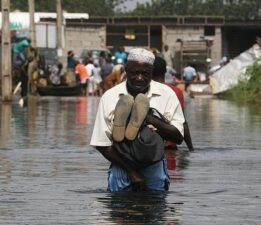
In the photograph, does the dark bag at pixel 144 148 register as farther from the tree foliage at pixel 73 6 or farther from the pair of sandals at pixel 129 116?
the tree foliage at pixel 73 6

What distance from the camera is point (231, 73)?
4378 cm

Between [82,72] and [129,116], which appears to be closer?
[129,116]

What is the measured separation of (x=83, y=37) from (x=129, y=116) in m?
57.6

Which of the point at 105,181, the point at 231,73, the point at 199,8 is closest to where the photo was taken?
the point at 105,181

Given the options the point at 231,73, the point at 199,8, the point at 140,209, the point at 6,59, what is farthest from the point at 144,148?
the point at 199,8

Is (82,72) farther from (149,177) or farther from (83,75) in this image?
(149,177)

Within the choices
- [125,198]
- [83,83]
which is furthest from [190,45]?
[125,198]

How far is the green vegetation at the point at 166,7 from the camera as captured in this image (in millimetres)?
103500

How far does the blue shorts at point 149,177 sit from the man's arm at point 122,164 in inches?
3.4

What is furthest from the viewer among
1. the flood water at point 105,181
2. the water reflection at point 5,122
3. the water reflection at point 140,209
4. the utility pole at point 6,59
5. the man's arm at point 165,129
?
the utility pole at point 6,59

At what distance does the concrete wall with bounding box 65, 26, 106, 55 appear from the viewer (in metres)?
66.2

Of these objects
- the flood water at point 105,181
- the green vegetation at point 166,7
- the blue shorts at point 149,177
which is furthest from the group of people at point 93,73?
the green vegetation at point 166,7

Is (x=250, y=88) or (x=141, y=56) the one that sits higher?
(x=141, y=56)

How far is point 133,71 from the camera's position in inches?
374
